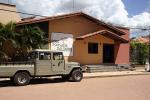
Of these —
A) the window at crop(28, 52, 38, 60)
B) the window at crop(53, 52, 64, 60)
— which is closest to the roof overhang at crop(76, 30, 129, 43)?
the window at crop(53, 52, 64, 60)

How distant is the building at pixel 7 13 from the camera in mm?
28820

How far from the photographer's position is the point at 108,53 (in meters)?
31.8

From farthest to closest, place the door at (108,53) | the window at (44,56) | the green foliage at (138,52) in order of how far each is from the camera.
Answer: the green foliage at (138,52), the door at (108,53), the window at (44,56)

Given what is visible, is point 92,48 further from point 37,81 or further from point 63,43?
point 37,81

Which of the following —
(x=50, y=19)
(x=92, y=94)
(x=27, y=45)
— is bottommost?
(x=92, y=94)

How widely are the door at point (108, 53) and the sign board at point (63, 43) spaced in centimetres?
480

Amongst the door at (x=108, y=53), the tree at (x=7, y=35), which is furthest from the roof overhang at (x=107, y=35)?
the tree at (x=7, y=35)

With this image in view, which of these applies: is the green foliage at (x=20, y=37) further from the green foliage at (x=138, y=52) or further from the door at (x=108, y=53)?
the green foliage at (x=138, y=52)

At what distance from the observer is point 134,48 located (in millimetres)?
36594

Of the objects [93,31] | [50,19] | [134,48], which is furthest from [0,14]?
[134,48]

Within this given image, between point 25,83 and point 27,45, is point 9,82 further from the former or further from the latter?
point 27,45

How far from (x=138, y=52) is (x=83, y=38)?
1138 centimetres

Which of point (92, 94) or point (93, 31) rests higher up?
point (93, 31)

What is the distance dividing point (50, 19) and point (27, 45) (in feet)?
9.39
